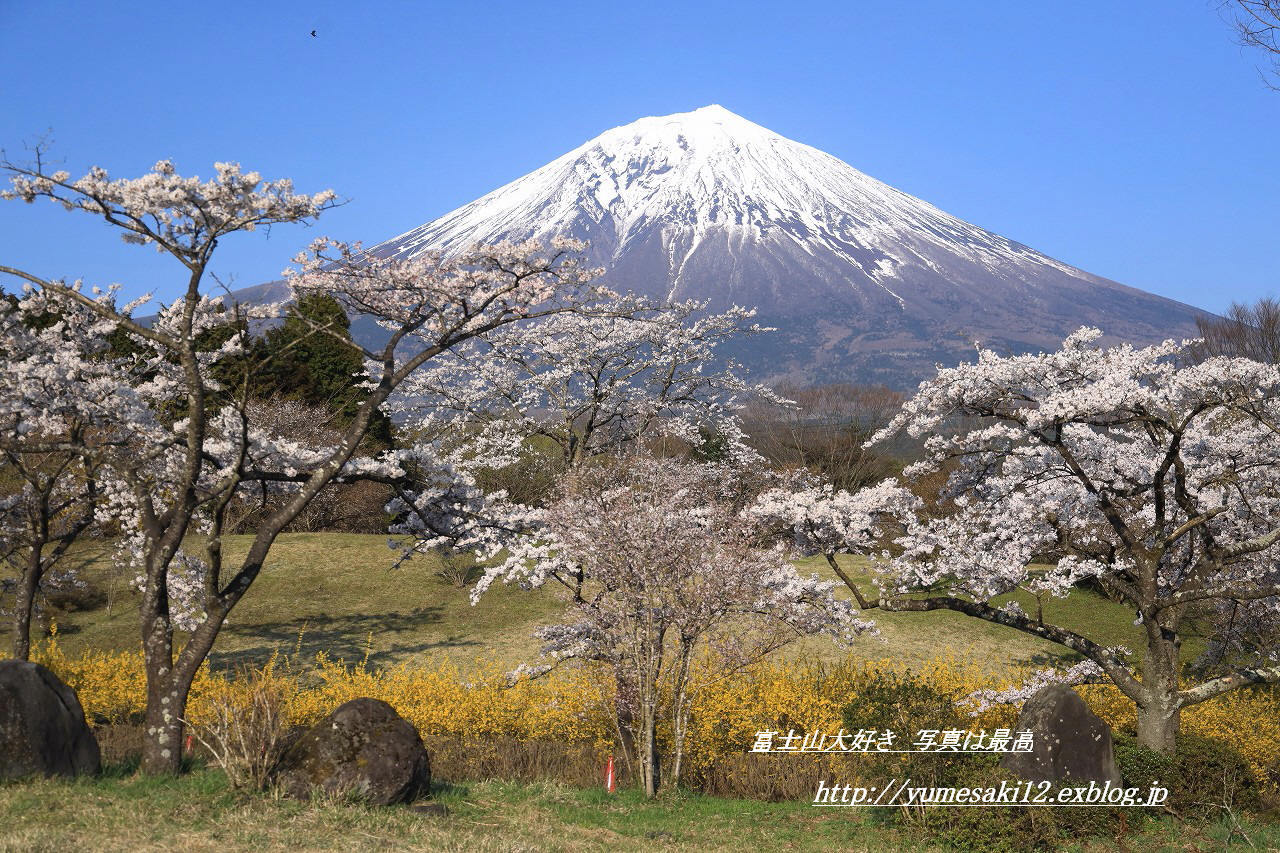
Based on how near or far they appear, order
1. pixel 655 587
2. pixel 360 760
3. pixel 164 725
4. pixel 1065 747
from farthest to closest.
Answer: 1. pixel 655 587
2. pixel 1065 747
3. pixel 164 725
4. pixel 360 760

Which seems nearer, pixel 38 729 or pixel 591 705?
pixel 38 729


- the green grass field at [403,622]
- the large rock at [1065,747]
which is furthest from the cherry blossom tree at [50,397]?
the large rock at [1065,747]

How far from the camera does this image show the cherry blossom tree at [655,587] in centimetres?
1103

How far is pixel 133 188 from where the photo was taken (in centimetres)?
898

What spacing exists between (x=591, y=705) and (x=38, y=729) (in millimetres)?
6499

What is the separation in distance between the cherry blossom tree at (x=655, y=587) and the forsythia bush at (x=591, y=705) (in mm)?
616

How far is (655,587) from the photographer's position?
37.1ft

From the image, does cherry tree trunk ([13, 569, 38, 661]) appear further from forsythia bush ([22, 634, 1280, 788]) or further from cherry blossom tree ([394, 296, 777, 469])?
cherry blossom tree ([394, 296, 777, 469])

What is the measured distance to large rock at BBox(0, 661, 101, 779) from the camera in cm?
859

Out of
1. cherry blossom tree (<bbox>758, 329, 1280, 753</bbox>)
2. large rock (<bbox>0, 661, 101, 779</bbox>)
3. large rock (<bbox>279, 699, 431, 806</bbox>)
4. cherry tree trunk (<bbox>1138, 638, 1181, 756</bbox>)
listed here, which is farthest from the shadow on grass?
cherry tree trunk (<bbox>1138, 638, 1181, 756</bbox>)

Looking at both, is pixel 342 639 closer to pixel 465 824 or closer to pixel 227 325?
pixel 227 325

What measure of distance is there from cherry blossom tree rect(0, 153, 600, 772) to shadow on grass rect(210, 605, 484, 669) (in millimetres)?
7903

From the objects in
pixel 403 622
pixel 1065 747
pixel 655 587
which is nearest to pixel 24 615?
pixel 655 587

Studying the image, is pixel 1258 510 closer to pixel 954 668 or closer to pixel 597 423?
A: pixel 954 668
